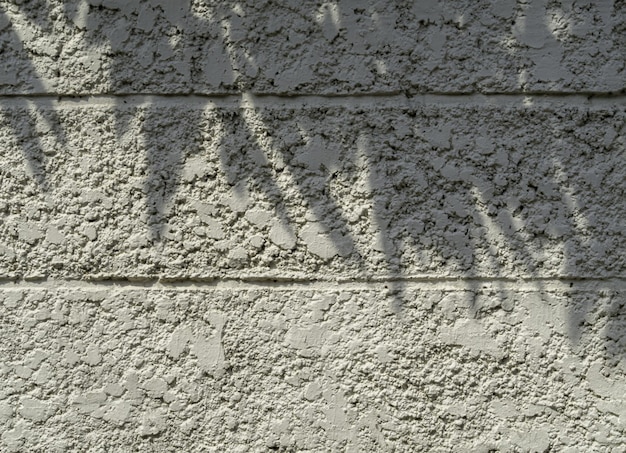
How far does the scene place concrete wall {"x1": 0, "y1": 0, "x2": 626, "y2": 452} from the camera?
2016 millimetres

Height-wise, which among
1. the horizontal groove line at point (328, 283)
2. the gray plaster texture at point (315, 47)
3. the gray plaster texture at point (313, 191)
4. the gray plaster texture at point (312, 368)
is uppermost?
the gray plaster texture at point (315, 47)

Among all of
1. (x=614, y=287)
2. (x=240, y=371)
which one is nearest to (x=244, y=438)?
(x=240, y=371)

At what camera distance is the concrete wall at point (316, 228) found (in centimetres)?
202

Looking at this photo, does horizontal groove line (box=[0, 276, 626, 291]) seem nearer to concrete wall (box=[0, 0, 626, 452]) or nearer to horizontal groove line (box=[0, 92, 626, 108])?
concrete wall (box=[0, 0, 626, 452])

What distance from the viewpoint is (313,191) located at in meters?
2.04

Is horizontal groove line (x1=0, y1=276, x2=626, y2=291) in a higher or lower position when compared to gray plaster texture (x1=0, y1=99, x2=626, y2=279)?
lower

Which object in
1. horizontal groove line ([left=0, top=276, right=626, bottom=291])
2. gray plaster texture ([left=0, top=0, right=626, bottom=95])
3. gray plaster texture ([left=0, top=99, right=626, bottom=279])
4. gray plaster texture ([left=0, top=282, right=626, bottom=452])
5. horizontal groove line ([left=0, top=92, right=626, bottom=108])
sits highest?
gray plaster texture ([left=0, top=0, right=626, bottom=95])

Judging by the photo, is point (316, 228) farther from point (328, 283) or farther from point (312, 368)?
point (312, 368)

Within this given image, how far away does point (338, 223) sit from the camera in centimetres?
204

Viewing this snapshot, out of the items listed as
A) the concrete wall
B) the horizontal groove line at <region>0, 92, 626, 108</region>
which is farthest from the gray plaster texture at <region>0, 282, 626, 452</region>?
the horizontal groove line at <region>0, 92, 626, 108</region>

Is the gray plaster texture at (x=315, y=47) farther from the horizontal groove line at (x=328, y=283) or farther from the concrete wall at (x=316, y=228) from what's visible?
the horizontal groove line at (x=328, y=283)

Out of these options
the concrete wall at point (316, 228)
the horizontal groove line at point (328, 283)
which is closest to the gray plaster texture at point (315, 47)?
the concrete wall at point (316, 228)

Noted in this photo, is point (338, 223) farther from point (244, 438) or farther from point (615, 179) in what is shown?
point (615, 179)

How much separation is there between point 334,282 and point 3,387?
42.8 inches
